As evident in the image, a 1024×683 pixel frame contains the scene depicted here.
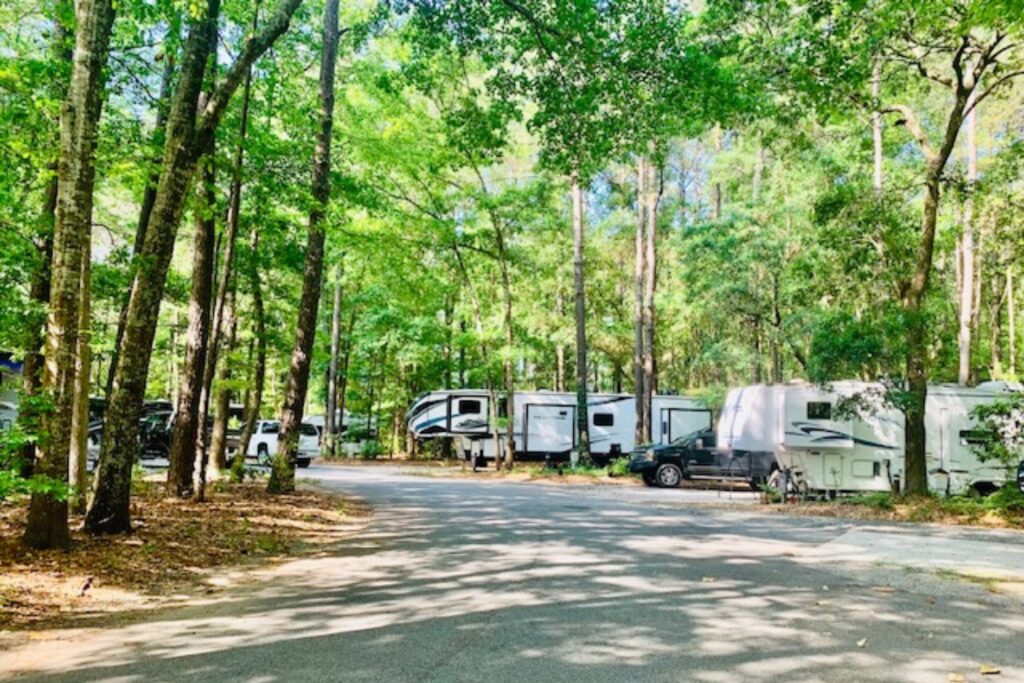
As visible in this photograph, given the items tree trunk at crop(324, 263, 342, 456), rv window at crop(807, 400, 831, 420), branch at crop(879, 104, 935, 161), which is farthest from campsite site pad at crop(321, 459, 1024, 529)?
tree trunk at crop(324, 263, 342, 456)

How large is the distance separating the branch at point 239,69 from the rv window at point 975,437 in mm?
12699

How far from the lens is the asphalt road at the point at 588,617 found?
396cm

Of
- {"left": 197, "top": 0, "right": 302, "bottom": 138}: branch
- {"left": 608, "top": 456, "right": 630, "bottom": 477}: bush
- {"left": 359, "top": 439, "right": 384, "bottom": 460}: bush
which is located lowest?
{"left": 359, "top": 439, "right": 384, "bottom": 460}: bush

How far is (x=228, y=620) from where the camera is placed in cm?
509

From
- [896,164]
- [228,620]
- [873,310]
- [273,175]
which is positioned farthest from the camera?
[896,164]

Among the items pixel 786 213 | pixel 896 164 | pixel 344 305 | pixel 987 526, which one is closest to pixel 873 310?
pixel 786 213

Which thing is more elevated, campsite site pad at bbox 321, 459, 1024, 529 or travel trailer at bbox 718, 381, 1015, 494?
travel trailer at bbox 718, 381, 1015, 494

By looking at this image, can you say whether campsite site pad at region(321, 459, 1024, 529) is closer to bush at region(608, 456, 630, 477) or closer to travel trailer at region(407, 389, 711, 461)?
bush at region(608, 456, 630, 477)

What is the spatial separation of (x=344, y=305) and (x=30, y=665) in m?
32.3

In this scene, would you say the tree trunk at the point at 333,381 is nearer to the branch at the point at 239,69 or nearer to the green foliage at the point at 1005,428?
the green foliage at the point at 1005,428

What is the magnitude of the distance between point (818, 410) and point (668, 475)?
14.5 feet

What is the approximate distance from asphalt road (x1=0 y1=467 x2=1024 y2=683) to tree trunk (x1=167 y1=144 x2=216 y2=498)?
3595 millimetres

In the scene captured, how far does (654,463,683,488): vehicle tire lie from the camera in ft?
62.8

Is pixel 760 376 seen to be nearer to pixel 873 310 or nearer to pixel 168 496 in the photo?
pixel 873 310
